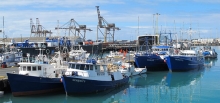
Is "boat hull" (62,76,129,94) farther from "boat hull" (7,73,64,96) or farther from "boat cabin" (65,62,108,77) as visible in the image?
"boat hull" (7,73,64,96)

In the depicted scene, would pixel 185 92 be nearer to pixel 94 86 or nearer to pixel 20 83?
pixel 94 86

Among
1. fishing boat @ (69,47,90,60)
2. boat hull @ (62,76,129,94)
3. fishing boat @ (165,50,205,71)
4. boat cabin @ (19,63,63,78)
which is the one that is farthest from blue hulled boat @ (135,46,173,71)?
boat cabin @ (19,63,63,78)

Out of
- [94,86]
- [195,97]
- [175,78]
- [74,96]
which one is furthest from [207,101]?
[175,78]

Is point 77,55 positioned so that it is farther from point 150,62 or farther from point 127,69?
point 150,62

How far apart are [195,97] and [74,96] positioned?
1125 cm

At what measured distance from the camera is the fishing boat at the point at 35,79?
24.2 meters

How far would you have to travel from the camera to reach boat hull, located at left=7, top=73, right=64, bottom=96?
24031 mm

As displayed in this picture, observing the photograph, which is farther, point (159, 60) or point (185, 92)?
point (159, 60)

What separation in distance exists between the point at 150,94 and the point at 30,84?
1173 centimetres

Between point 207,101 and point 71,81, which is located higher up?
point 71,81

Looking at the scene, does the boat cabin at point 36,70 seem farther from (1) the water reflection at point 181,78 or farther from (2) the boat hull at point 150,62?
(2) the boat hull at point 150,62

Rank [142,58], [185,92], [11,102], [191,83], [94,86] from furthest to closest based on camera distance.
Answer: [142,58]
[191,83]
[185,92]
[94,86]
[11,102]

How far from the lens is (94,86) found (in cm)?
2611

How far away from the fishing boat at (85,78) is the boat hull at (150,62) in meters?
18.1
